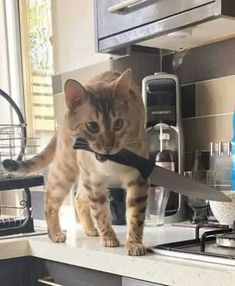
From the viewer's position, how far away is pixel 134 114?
129 cm

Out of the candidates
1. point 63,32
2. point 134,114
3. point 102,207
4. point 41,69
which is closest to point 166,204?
point 102,207

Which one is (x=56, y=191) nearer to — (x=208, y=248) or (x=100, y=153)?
(x=100, y=153)

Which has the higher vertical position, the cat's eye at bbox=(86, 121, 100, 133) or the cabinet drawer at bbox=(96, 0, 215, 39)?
the cabinet drawer at bbox=(96, 0, 215, 39)

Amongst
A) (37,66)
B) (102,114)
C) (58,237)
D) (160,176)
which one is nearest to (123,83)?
(102,114)

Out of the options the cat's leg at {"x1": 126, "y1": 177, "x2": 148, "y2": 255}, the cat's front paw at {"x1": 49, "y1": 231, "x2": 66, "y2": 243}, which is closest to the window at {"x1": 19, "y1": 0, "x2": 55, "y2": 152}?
the cat's front paw at {"x1": 49, "y1": 231, "x2": 66, "y2": 243}

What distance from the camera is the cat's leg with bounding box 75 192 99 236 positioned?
1.52m

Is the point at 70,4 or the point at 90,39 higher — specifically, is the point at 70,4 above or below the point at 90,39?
above

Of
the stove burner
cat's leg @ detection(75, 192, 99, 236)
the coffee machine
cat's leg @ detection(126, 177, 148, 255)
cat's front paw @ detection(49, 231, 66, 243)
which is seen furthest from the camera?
the coffee machine

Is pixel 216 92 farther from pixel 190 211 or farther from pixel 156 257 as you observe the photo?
pixel 156 257

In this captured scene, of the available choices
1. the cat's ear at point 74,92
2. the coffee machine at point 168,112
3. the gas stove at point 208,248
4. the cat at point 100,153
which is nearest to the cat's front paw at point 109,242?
the cat at point 100,153

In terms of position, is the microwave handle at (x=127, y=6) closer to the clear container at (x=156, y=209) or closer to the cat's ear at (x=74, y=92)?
the cat's ear at (x=74, y=92)

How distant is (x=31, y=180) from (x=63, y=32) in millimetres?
595

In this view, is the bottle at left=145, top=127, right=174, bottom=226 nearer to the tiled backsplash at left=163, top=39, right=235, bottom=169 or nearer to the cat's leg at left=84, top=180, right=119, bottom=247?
the tiled backsplash at left=163, top=39, right=235, bottom=169

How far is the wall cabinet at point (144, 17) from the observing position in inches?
53.3
